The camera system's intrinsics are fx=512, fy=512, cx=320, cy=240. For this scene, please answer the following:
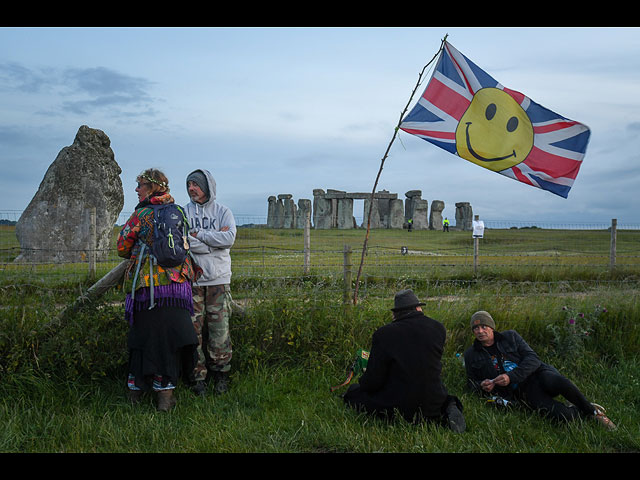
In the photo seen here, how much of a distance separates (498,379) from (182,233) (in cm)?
307

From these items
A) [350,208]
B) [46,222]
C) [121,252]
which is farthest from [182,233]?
[350,208]

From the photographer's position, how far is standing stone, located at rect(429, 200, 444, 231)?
121 ft

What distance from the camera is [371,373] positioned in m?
4.15

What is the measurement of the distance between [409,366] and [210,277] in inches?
78.0

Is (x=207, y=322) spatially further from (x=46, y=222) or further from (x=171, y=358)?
(x=46, y=222)

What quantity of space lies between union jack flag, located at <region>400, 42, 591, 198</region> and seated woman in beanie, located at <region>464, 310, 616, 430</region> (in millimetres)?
1837

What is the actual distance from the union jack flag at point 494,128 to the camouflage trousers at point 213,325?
266cm

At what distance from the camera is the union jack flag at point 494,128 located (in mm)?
5574

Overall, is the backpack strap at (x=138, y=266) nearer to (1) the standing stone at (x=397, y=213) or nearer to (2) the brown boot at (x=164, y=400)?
(2) the brown boot at (x=164, y=400)

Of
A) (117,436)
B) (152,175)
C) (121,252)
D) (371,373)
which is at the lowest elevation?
(117,436)

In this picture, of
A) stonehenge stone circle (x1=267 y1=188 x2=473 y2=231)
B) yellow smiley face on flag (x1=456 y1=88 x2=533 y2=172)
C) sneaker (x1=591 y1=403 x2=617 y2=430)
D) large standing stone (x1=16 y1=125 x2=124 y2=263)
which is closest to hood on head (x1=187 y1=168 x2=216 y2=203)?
yellow smiley face on flag (x1=456 y1=88 x2=533 y2=172)

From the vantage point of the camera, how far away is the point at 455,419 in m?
4.03

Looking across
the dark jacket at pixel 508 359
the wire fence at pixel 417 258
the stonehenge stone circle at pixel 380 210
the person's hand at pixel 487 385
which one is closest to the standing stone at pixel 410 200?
the stonehenge stone circle at pixel 380 210

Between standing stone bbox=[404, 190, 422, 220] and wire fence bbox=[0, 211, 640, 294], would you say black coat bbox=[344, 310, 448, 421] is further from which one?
standing stone bbox=[404, 190, 422, 220]
